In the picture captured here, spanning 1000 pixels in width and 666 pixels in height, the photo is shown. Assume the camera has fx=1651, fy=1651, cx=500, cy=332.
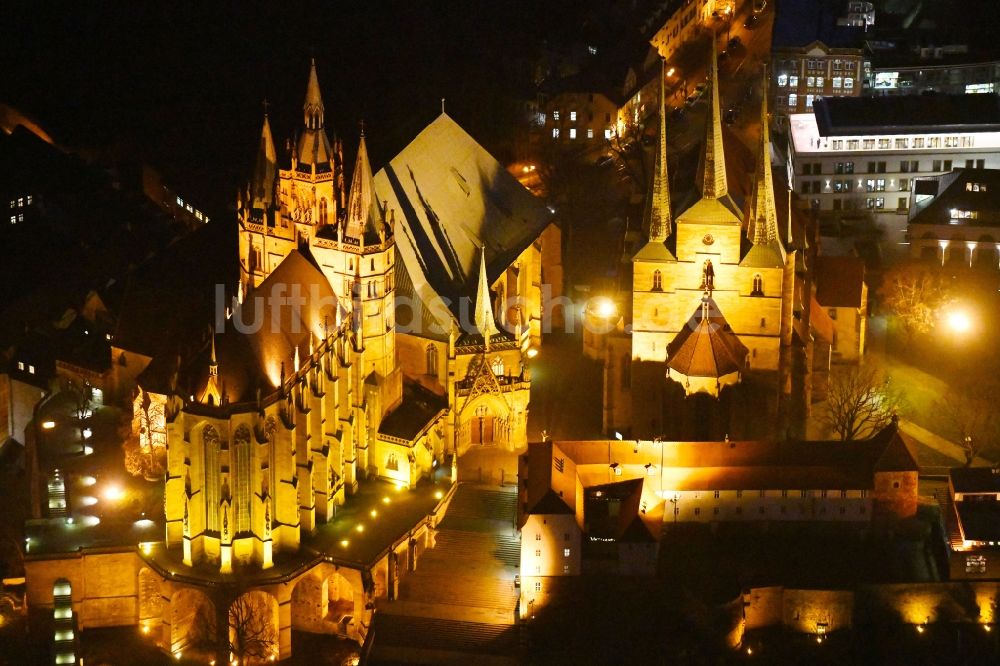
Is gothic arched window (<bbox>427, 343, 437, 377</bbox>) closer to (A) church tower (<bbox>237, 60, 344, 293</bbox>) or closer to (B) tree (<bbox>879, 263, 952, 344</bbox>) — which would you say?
(A) church tower (<bbox>237, 60, 344, 293</bbox>)

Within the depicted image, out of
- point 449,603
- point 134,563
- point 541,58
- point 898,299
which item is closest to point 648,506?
point 449,603

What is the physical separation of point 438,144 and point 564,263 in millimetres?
19182

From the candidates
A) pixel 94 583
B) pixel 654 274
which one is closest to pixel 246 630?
pixel 94 583

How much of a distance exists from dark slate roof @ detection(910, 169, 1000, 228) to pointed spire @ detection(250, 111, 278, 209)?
49.9m

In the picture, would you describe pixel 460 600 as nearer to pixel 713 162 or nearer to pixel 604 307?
pixel 604 307

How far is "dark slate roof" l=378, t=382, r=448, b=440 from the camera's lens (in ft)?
315

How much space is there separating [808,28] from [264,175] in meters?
54.5

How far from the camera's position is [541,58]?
15338 cm

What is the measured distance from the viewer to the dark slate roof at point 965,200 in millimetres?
121750

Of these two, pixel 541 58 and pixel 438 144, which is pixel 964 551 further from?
pixel 541 58

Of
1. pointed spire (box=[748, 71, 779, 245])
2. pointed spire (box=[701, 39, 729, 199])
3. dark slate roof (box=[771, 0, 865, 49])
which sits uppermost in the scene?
dark slate roof (box=[771, 0, 865, 49])

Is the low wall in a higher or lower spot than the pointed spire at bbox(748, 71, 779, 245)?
lower

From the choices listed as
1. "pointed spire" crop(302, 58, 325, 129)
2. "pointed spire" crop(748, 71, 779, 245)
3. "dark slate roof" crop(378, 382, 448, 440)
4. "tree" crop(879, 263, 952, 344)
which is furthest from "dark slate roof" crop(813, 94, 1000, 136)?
"pointed spire" crop(302, 58, 325, 129)

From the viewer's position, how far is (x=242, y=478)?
3378 inches
